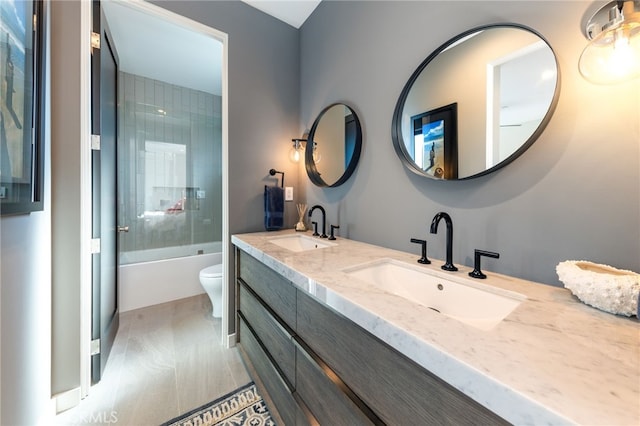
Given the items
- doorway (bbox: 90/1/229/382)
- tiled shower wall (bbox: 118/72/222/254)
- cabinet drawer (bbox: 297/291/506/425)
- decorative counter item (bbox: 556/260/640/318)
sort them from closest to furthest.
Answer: cabinet drawer (bbox: 297/291/506/425)
decorative counter item (bbox: 556/260/640/318)
doorway (bbox: 90/1/229/382)
tiled shower wall (bbox: 118/72/222/254)

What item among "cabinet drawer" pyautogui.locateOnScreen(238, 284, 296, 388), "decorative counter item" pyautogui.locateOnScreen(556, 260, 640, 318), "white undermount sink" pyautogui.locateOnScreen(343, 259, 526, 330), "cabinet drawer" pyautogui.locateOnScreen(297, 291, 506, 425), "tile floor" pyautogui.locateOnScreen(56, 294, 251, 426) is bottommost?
"tile floor" pyautogui.locateOnScreen(56, 294, 251, 426)

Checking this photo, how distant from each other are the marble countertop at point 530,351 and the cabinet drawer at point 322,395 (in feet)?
0.87

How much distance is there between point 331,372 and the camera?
Result: 0.78m

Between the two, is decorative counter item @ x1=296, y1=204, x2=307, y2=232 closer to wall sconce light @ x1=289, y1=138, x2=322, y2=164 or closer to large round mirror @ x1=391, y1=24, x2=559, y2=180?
wall sconce light @ x1=289, y1=138, x2=322, y2=164

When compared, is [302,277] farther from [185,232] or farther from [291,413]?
[185,232]

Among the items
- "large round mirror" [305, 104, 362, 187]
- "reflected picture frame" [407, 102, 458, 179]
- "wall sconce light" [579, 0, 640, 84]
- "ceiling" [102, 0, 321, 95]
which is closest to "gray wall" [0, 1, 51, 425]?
"ceiling" [102, 0, 321, 95]

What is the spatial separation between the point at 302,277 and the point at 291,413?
665 mm

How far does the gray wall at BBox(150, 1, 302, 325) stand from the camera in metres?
1.83

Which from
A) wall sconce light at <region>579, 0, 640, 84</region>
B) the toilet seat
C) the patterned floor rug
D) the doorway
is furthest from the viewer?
the doorway

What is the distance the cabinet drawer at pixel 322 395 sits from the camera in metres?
0.70

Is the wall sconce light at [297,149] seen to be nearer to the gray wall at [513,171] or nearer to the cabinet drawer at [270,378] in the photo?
the gray wall at [513,171]

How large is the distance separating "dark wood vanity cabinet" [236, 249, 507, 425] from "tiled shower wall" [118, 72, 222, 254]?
2271 mm

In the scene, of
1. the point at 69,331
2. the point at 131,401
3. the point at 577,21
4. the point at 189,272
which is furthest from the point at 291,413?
the point at 189,272

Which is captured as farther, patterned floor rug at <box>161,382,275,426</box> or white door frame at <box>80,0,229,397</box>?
white door frame at <box>80,0,229,397</box>
